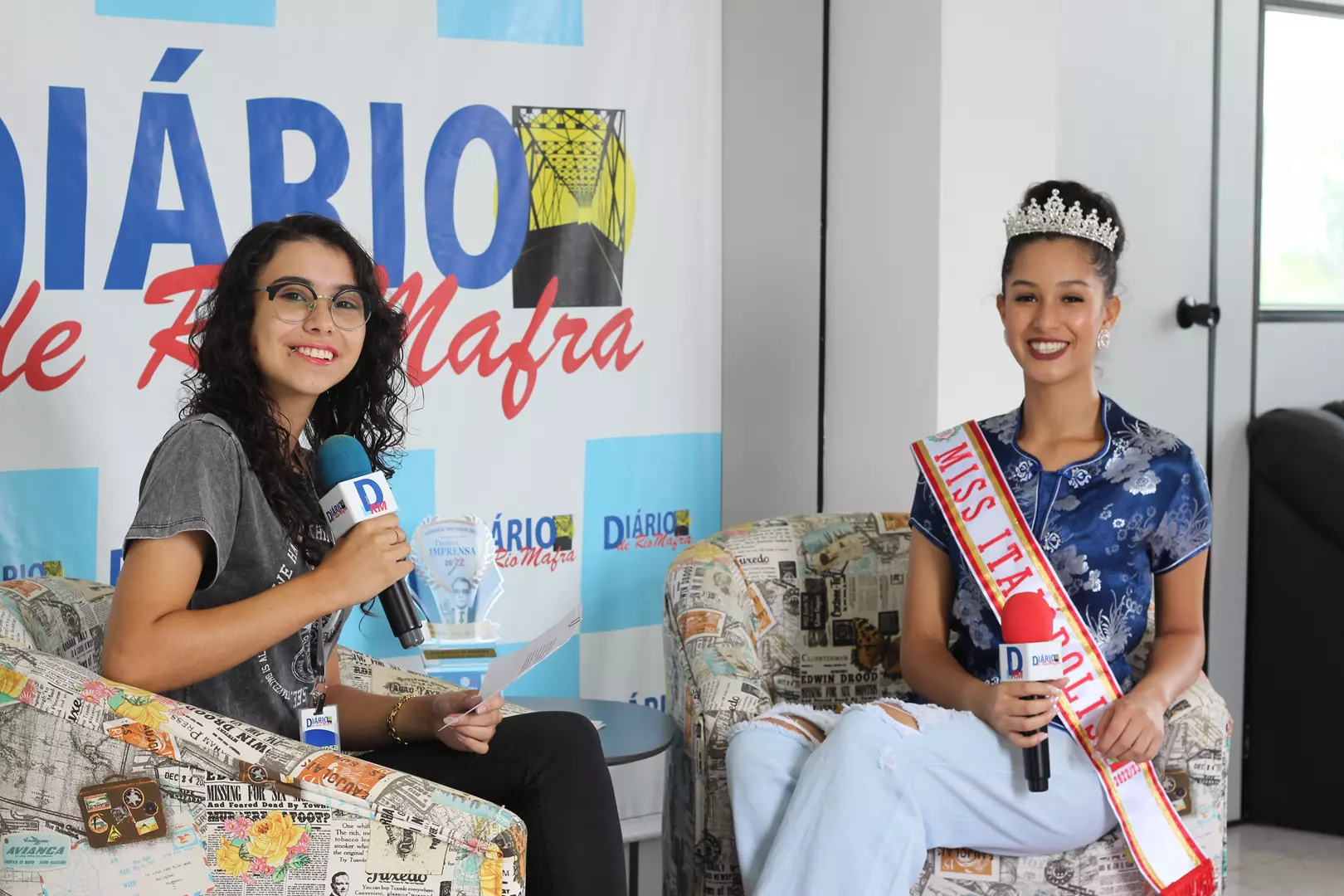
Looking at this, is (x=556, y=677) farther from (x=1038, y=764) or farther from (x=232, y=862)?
(x=232, y=862)

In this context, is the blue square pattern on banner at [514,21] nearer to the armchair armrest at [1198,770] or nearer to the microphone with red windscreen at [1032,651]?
the microphone with red windscreen at [1032,651]

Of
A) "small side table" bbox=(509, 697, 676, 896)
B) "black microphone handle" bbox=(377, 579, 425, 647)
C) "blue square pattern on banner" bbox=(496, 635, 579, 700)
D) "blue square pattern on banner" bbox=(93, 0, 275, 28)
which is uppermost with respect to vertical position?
"blue square pattern on banner" bbox=(93, 0, 275, 28)

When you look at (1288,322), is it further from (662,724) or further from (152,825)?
(152,825)

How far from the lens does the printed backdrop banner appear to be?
2457mm

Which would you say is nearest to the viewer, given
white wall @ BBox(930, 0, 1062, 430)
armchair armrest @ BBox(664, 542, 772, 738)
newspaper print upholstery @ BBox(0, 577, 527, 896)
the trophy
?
newspaper print upholstery @ BBox(0, 577, 527, 896)

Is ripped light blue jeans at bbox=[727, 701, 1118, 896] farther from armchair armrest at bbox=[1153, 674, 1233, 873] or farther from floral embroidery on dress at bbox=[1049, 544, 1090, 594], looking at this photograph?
floral embroidery on dress at bbox=[1049, 544, 1090, 594]

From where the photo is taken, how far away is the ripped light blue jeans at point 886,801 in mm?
1678

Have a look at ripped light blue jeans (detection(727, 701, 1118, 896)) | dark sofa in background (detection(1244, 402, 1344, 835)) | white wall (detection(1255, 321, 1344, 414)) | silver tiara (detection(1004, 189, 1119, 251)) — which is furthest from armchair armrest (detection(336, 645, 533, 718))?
white wall (detection(1255, 321, 1344, 414))

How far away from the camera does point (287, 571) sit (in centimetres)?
158

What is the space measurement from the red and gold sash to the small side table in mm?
576

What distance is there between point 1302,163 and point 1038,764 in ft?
6.71

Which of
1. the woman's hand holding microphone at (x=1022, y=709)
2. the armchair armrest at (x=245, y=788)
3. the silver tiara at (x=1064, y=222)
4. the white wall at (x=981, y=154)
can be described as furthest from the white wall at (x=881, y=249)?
the armchair armrest at (x=245, y=788)

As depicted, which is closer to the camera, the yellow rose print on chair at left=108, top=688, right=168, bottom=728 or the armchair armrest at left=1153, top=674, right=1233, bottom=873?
the yellow rose print on chair at left=108, top=688, right=168, bottom=728

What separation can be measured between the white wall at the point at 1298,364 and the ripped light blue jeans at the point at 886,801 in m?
1.63
